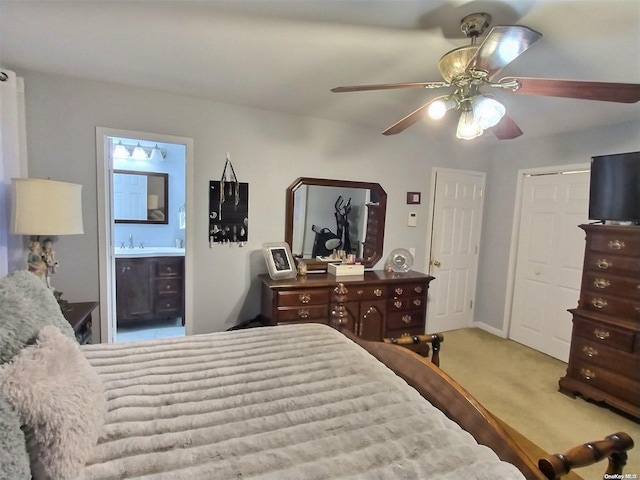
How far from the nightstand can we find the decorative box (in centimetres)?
196

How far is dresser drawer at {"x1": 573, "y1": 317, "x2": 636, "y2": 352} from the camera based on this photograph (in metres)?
2.37

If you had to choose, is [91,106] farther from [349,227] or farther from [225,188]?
[349,227]

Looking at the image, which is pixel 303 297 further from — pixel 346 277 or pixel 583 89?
pixel 583 89

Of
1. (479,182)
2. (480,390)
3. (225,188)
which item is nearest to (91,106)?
(225,188)

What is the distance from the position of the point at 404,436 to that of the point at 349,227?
8.44ft

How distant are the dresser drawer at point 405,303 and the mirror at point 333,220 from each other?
54 cm

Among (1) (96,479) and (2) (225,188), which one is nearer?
(1) (96,479)

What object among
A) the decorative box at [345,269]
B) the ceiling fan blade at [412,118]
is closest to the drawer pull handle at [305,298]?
the decorative box at [345,269]

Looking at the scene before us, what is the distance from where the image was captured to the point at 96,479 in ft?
2.63

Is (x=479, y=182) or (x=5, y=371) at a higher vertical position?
(x=479, y=182)

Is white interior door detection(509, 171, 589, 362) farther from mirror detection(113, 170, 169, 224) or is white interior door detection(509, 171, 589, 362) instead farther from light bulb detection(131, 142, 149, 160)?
light bulb detection(131, 142, 149, 160)

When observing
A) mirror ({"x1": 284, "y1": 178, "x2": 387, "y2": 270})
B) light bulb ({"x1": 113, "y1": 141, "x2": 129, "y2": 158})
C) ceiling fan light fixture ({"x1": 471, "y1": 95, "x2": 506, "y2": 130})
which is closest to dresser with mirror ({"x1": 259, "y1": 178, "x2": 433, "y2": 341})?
mirror ({"x1": 284, "y1": 178, "x2": 387, "y2": 270})

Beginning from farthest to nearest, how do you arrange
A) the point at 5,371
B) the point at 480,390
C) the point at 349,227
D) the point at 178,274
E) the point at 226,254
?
1. the point at 178,274
2. the point at 349,227
3. the point at 226,254
4. the point at 480,390
5. the point at 5,371

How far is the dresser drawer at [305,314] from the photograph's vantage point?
2.69 m
